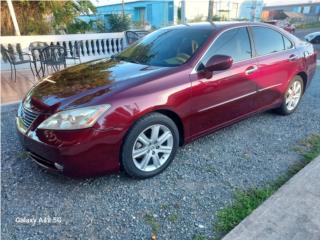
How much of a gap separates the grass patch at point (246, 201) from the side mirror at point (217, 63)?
1305mm

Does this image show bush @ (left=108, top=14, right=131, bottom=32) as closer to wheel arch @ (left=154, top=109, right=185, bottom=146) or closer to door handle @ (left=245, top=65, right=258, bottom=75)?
door handle @ (left=245, top=65, right=258, bottom=75)

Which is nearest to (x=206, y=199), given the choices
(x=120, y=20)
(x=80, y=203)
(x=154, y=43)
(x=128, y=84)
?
(x=80, y=203)

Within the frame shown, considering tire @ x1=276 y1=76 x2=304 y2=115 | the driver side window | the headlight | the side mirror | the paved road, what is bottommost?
the paved road

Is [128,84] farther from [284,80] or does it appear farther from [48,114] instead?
[284,80]

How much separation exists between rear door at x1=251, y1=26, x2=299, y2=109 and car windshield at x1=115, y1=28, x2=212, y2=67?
90 cm

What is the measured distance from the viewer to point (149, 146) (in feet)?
8.83

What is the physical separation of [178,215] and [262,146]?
1666mm

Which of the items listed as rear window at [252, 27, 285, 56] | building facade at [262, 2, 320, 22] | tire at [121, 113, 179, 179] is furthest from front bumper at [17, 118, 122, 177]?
building facade at [262, 2, 320, 22]

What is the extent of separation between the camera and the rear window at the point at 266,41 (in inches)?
142

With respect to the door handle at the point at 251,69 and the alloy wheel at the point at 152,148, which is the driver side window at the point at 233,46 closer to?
the door handle at the point at 251,69

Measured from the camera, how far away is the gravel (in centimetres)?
214

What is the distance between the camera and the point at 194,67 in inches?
113

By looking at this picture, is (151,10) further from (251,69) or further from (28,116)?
(28,116)

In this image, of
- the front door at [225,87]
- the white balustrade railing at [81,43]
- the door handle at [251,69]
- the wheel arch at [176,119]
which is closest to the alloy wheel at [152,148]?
the wheel arch at [176,119]
